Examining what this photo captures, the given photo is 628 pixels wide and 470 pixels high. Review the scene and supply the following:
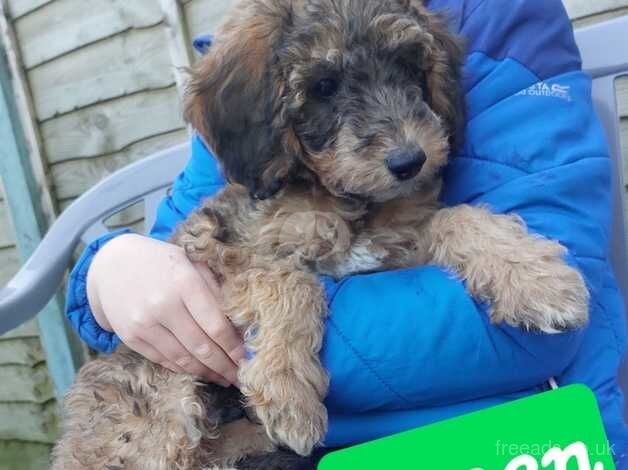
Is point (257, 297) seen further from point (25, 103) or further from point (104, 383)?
point (25, 103)

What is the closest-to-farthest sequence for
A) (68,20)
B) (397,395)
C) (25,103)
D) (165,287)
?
(397,395) < (165,287) < (68,20) < (25,103)

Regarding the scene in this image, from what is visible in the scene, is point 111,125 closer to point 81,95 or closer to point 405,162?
point 81,95

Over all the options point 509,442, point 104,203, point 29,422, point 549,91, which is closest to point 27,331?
point 29,422

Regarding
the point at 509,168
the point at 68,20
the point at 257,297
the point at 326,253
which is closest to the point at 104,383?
the point at 257,297

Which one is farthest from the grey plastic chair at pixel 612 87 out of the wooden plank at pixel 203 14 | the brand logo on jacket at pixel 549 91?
the wooden plank at pixel 203 14

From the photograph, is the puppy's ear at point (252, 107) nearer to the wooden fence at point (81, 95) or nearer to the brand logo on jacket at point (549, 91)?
the brand logo on jacket at point (549, 91)
